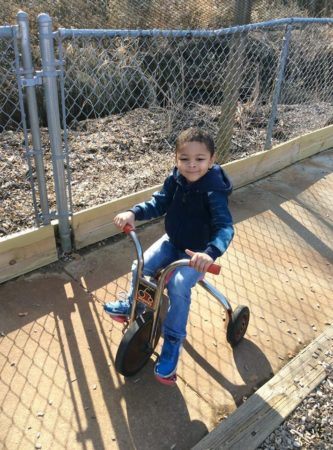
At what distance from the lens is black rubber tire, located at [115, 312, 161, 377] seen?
6.94 ft

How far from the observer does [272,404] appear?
219 centimetres

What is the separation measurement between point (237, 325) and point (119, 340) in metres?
0.70

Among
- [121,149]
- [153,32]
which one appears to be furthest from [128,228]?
[121,149]

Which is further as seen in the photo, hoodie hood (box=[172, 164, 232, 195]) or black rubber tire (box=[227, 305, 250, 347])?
black rubber tire (box=[227, 305, 250, 347])

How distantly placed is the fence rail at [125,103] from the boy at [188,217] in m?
0.95

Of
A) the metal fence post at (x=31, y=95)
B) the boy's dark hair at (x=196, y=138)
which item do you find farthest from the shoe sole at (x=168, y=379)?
the metal fence post at (x=31, y=95)

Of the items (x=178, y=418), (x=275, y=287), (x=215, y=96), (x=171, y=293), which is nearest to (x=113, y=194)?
(x=275, y=287)

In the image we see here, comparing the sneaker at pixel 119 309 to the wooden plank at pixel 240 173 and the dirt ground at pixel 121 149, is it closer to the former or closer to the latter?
the wooden plank at pixel 240 173

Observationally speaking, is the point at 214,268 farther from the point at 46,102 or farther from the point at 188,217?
the point at 46,102

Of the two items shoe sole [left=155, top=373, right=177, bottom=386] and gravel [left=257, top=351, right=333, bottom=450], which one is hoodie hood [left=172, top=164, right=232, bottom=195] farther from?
gravel [left=257, top=351, right=333, bottom=450]

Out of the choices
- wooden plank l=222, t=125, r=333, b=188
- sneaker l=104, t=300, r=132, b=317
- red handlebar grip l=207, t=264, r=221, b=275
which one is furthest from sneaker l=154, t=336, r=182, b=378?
wooden plank l=222, t=125, r=333, b=188

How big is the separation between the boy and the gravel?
0.60 metres

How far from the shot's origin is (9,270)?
290 cm

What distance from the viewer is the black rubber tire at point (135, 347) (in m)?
2.12
